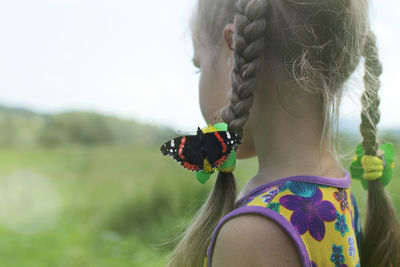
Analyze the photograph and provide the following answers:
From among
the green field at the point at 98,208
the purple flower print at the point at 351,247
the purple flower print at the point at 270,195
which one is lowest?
the green field at the point at 98,208

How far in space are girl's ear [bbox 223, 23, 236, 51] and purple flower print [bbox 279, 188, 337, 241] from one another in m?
0.45

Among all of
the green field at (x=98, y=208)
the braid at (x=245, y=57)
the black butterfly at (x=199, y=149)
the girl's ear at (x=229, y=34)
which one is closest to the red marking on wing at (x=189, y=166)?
the black butterfly at (x=199, y=149)

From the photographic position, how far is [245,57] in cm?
96

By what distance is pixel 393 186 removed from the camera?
371 centimetres

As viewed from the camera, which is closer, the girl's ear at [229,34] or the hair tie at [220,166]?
the hair tie at [220,166]

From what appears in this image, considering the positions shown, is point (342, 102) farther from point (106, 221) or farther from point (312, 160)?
point (106, 221)

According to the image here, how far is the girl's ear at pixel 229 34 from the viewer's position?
1.09m

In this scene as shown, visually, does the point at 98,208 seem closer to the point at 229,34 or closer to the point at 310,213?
the point at 229,34

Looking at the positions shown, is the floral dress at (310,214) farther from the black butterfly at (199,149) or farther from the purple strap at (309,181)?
the black butterfly at (199,149)

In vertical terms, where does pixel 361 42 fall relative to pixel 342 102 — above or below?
above

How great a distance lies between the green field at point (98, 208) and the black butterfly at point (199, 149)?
182 centimetres

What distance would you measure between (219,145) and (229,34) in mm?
332

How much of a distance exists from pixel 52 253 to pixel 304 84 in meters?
3.36

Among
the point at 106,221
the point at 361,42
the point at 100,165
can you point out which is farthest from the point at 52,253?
the point at 361,42
